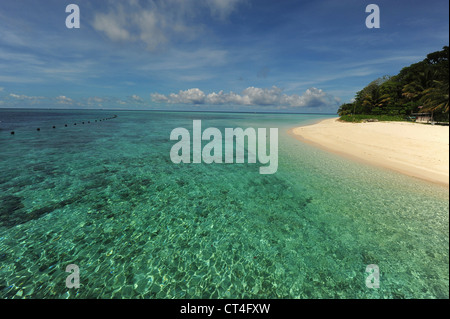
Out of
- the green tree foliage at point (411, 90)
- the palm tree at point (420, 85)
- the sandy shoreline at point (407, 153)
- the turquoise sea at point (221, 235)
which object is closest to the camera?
the turquoise sea at point (221, 235)

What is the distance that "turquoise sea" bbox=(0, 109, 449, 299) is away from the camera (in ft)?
15.5

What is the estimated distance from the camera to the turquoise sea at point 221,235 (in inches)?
186

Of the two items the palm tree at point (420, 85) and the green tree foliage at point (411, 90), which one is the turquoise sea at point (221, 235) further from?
the palm tree at point (420, 85)

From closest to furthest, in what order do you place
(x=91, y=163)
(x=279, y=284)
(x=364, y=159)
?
(x=279, y=284), (x=91, y=163), (x=364, y=159)

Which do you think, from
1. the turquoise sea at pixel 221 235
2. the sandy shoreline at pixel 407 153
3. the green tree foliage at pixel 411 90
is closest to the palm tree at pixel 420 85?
the green tree foliage at pixel 411 90

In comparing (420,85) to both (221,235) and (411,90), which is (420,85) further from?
(221,235)

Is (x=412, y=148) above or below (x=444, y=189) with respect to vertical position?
above

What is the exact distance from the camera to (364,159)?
15.2 metres

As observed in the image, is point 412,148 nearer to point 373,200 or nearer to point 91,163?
point 373,200

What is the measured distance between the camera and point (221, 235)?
6.63m

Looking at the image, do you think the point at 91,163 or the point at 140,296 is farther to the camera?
the point at 91,163

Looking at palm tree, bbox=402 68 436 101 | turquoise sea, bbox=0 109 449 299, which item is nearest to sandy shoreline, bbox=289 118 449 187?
turquoise sea, bbox=0 109 449 299

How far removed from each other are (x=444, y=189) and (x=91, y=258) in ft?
53.6

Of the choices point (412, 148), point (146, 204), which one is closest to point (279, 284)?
point (146, 204)
